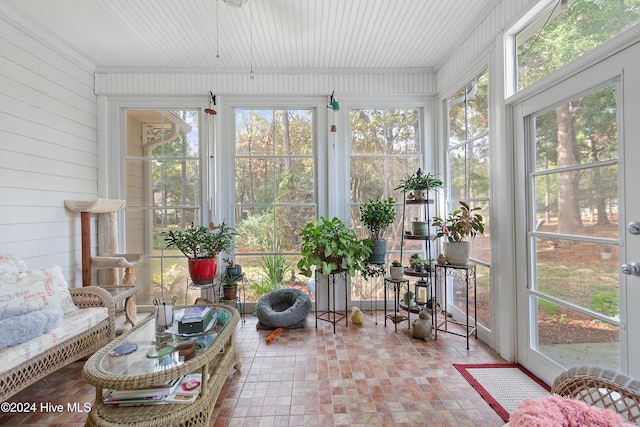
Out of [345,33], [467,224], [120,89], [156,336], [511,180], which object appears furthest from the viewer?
[120,89]

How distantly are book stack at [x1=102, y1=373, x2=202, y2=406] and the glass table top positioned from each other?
0.31ft

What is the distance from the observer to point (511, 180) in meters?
2.18

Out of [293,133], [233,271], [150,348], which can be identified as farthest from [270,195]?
[150,348]

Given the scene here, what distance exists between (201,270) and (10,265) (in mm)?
1270

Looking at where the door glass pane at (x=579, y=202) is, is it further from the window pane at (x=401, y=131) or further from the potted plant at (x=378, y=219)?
the window pane at (x=401, y=131)

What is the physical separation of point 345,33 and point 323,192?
5.20ft

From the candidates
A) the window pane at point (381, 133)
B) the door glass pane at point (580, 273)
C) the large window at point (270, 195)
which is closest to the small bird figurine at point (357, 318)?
the large window at point (270, 195)

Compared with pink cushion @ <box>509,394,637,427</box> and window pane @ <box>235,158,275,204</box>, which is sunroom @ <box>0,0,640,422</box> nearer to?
window pane @ <box>235,158,275,204</box>

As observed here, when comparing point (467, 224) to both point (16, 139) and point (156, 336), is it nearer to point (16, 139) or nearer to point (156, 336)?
point (156, 336)

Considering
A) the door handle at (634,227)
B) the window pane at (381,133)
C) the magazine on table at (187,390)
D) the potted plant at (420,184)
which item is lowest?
the magazine on table at (187,390)

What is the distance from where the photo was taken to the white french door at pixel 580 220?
1.40m

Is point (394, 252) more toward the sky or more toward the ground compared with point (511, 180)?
more toward the ground

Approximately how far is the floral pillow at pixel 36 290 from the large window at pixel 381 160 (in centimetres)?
262

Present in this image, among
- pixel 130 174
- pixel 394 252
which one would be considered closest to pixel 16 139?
pixel 130 174
